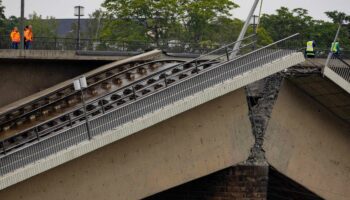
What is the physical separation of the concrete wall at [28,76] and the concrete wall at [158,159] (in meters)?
8.37

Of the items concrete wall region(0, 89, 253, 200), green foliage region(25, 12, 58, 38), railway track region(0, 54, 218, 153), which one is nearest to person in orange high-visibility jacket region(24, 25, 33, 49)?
railway track region(0, 54, 218, 153)

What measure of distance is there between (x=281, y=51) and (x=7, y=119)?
8.18 m

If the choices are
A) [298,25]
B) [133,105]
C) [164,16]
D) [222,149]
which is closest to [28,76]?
[222,149]

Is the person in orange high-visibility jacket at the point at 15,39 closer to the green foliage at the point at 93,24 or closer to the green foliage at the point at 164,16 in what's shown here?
the green foliage at the point at 164,16

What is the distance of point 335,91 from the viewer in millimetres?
30750

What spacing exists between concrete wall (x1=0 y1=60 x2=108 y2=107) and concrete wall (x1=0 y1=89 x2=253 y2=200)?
8.37 m

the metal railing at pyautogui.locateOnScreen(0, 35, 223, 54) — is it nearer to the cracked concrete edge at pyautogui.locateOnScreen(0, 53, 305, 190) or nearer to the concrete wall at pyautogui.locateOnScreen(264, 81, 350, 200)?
the concrete wall at pyautogui.locateOnScreen(264, 81, 350, 200)

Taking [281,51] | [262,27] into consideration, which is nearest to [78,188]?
[281,51]

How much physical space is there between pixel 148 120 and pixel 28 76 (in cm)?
1004

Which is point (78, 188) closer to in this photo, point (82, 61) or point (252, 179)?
point (252, 179)

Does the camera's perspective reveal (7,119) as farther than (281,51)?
Yes

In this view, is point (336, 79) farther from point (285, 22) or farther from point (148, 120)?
point (285, 22)

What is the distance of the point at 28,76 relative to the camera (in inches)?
1426

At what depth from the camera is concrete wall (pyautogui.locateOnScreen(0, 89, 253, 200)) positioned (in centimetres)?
2761
